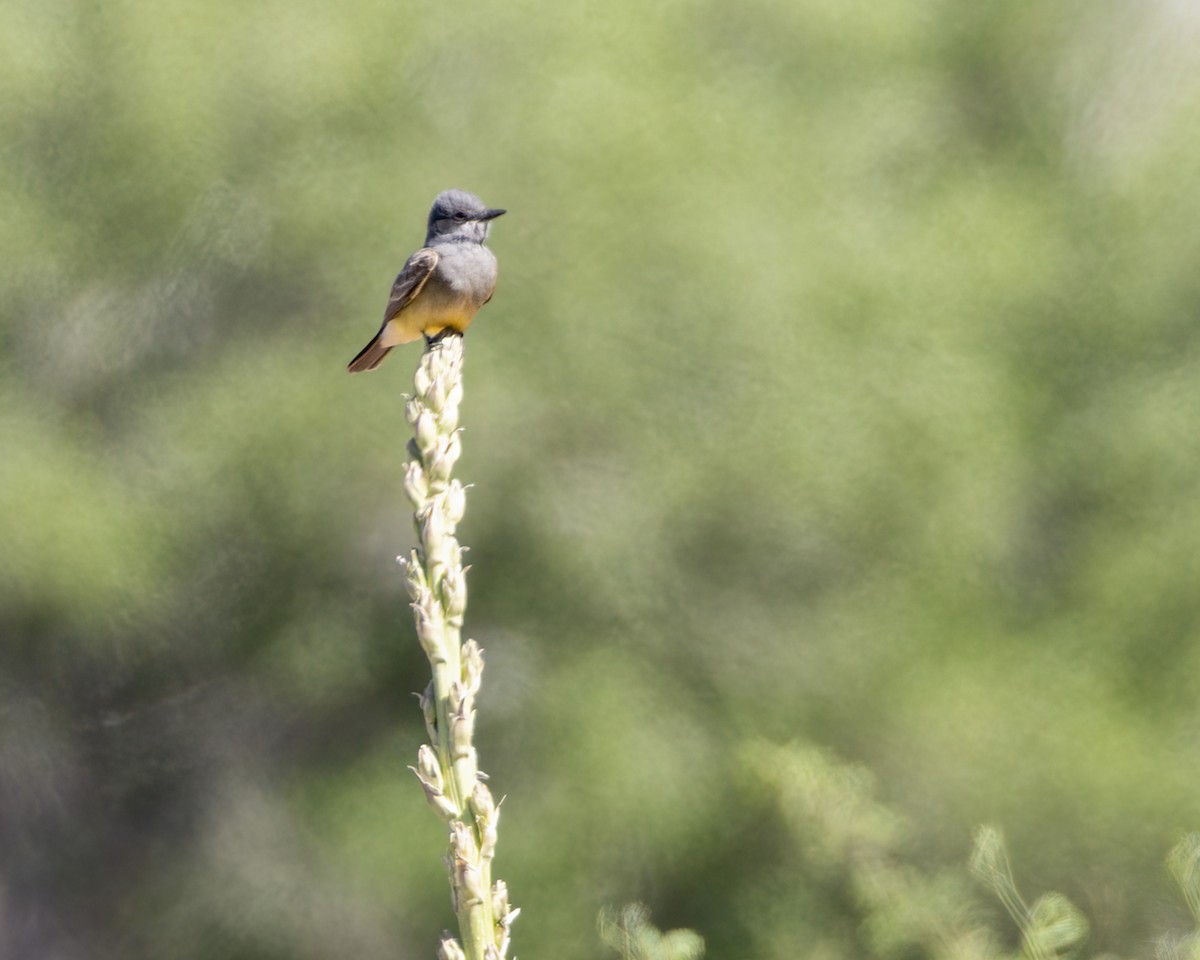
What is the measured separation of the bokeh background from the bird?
1.51m

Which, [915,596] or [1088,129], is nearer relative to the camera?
[915,596]

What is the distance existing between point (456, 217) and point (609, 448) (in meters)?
1.62

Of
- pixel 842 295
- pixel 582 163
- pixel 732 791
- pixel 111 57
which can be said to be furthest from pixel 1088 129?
pixel 111 57

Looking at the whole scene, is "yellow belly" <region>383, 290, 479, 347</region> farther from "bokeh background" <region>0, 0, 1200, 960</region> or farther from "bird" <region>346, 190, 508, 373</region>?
"bokeh background" <region>0, 0, 1200, 960</region>

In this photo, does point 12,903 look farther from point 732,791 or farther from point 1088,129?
point 1088,129

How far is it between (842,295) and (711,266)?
0.35 m

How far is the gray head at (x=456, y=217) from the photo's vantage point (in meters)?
1.79

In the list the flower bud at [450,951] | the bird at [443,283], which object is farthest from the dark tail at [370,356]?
the flower bud at [450,951]

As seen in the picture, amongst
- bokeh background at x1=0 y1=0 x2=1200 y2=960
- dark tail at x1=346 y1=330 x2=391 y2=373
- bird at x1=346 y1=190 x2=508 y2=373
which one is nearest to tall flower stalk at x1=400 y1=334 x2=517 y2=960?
bird at x1=346 y1=190 x2=508 y2=373

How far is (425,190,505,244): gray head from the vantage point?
1.79 m

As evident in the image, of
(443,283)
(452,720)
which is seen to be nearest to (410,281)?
(443,283)

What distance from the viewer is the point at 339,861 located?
3412 millimetres

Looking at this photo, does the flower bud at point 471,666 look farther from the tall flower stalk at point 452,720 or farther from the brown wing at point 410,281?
the brown wing at point 410,281

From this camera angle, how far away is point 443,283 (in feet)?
5.53
